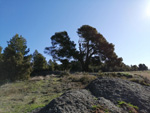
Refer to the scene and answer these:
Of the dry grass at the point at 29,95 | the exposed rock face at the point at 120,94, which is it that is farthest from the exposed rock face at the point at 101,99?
the dry grass at the point at 29,95

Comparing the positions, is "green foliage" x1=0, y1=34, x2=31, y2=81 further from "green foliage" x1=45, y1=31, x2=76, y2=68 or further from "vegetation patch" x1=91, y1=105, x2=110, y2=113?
"vegetation patch" x1=91, y1=105, x2=110, y2=113

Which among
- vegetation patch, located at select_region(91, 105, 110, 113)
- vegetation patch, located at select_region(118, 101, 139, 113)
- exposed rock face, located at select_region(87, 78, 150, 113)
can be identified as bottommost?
vegetation patch, located at select_region(118, 101, 139, 113)

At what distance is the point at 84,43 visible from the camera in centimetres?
2431

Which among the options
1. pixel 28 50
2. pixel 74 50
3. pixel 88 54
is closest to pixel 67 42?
pixel 74 50

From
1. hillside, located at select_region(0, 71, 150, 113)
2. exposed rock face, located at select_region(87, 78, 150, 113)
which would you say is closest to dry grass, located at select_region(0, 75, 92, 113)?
hillside, located at select_region(0, 71, 150, 113)

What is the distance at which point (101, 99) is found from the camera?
5.39 m

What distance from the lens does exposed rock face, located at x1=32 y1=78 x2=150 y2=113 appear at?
449 centimetres

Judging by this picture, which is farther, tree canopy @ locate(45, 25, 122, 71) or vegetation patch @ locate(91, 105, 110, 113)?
tree canopy @ locate(45, 25, 122, 71)

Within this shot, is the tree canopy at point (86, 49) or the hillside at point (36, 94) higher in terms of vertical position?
the tree canopy at point (86, 49)

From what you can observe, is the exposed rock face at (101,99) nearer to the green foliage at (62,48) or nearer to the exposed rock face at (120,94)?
the exposed rock face at (120,94)

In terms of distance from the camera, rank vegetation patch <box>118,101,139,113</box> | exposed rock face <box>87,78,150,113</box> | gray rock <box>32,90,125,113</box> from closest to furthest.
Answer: gray rock <box>32,90,125,113</box>, vegetation patch <box>118,101,139,113</box>, exposed rock face <box>87,78,150,113</box>

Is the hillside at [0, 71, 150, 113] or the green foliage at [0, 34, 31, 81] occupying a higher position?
the green foliage at [0, 34, 31, 81]

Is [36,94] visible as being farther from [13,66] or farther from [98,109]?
[13,66]

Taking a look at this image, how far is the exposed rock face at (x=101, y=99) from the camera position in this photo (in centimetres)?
449
